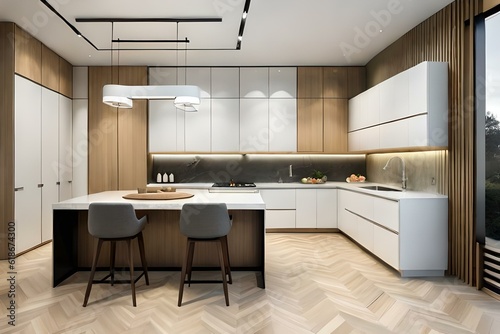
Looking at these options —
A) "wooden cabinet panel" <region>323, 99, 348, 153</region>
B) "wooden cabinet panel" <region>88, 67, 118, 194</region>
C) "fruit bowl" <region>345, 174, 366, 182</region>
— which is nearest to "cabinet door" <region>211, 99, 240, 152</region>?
"wooden cabinet panel" <region>323, 99, 348, 153</region>

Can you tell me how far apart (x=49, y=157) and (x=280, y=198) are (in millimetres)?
3610

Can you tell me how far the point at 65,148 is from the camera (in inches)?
205

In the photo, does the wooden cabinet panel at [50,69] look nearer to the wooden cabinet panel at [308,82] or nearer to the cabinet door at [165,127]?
the cabinet door at [165,127]

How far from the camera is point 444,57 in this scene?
3355mm

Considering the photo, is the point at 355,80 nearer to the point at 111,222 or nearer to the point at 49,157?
the point at 111,222

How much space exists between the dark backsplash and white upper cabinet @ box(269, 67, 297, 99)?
1.12m

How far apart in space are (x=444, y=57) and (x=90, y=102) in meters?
5.22

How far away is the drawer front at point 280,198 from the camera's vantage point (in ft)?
17.4

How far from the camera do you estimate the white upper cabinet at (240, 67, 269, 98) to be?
18.2 ft

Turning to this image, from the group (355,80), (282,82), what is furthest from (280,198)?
(355,80)

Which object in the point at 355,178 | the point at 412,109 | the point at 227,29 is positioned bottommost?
the point at 355,178

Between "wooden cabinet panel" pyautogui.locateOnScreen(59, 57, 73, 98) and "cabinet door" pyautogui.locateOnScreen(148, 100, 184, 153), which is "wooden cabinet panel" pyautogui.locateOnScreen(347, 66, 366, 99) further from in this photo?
"wooden cabinet panel" pyautogui.locateOnScreen(59, 57, 73, 98)

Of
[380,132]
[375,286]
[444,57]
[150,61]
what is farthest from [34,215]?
[444,57]

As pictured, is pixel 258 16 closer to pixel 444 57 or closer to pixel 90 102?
pixel 444 57
